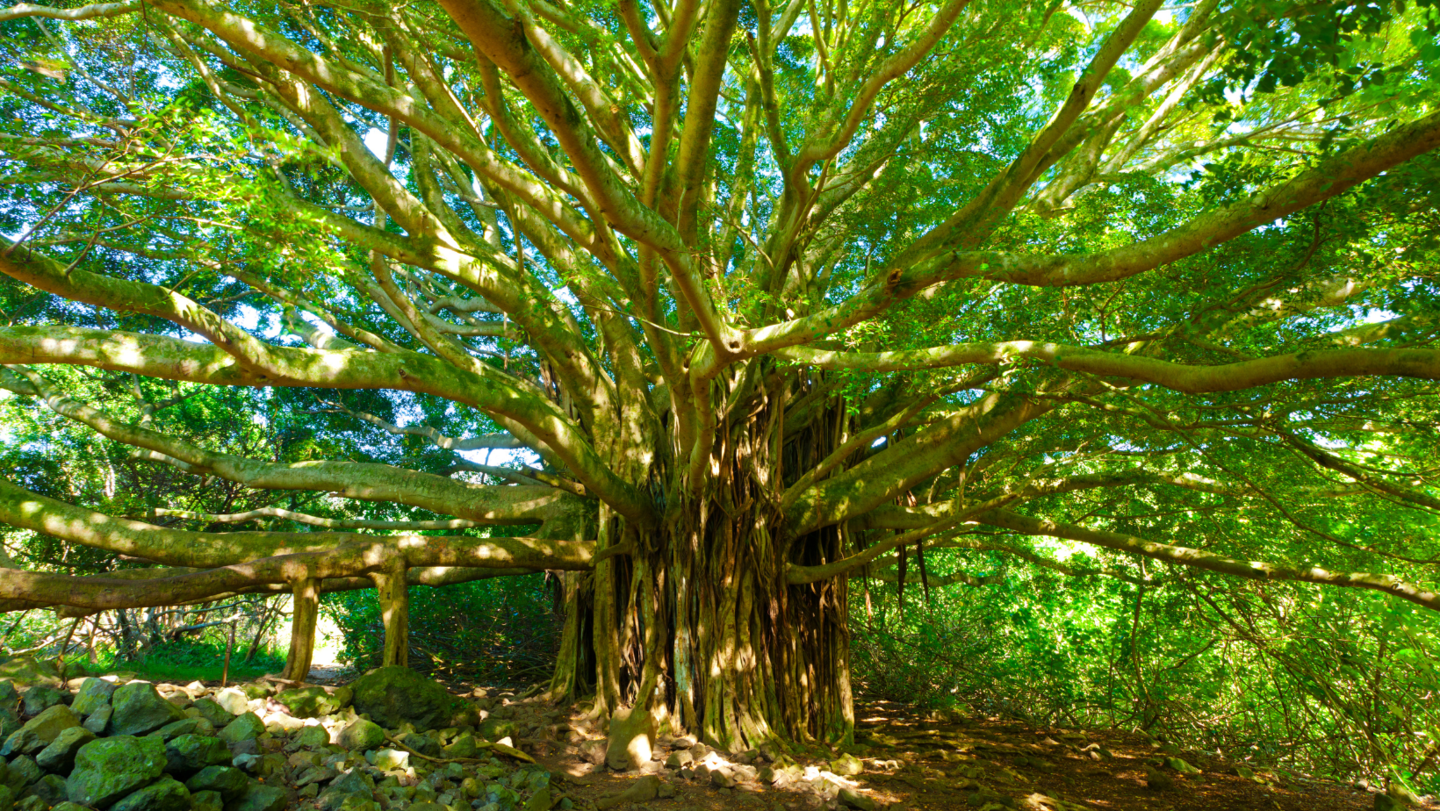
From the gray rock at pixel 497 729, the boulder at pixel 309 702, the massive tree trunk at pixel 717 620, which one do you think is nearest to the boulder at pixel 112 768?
the boulder at pixel 309 702

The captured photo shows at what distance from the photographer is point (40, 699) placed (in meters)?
3.27

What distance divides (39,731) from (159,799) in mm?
757

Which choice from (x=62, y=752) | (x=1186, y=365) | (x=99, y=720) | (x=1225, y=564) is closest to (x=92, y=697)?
(x=99, y=720)

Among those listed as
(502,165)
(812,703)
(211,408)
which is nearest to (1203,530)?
(812,703)

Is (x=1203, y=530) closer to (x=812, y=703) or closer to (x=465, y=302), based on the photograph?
(x=812, y=703)

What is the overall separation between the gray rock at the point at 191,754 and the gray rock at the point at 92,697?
1.83 ft

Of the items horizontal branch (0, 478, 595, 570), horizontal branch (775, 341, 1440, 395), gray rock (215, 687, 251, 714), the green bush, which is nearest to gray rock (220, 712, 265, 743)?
gray rock (215, 687, 251, 714)

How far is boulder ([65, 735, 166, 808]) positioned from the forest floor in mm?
1979

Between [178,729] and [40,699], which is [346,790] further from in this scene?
[40,699]

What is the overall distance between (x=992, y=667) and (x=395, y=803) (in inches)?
268

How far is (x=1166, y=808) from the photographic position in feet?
17.1

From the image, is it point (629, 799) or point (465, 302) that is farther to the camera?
point (465, 302)

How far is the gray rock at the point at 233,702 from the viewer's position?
3.82 meters

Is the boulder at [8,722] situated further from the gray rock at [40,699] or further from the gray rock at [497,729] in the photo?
the gray rock at [497,729]
